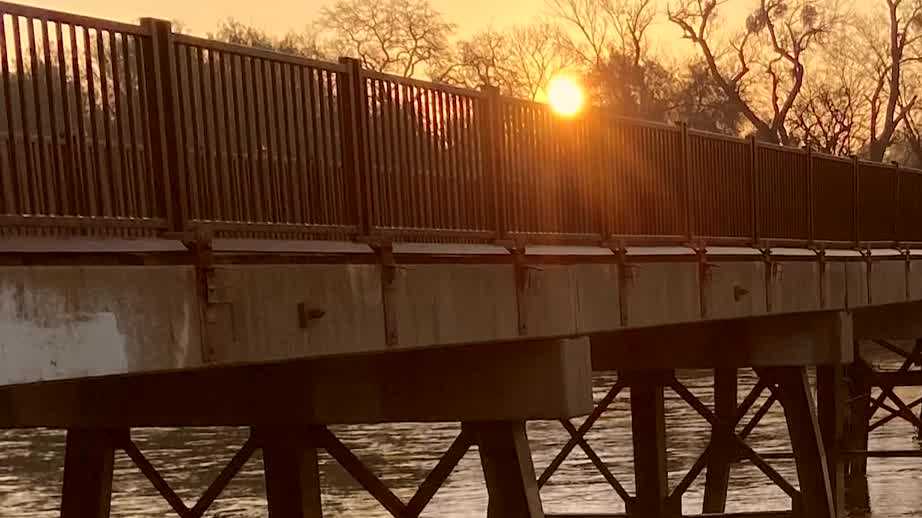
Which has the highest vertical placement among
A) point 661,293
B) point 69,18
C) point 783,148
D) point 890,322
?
point 69,18

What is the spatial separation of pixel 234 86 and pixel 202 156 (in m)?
0.45

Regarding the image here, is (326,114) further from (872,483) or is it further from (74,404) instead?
(872,483)

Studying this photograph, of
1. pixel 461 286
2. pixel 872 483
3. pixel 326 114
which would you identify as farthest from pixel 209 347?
pixel 872 483

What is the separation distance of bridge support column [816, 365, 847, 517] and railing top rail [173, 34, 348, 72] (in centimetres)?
1408

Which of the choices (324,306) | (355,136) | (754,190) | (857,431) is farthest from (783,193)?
(857,431)

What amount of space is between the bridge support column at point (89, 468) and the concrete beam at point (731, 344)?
5.98 meters

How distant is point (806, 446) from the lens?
18484 millimetres

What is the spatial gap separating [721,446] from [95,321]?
13.4 meters

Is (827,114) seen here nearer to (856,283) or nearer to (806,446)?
(856,283)

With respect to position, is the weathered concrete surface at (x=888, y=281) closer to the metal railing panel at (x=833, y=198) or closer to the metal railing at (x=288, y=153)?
the metal railing panel at (x=833, y=198)

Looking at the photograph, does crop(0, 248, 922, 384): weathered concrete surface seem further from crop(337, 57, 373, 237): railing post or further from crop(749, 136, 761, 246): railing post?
crop(749, 136, 761, 246): railing post

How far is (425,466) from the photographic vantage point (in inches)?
1483

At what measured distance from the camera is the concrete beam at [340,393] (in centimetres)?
1089

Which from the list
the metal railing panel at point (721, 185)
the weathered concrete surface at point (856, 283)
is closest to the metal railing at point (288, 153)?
the metal railing panel at point (721, 185)
